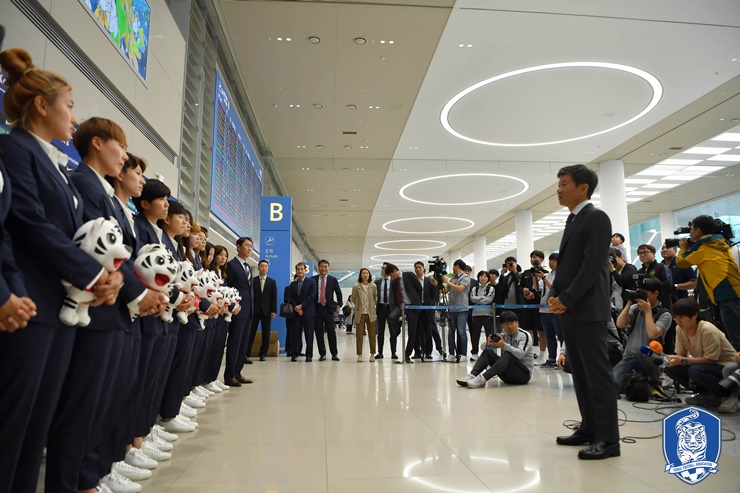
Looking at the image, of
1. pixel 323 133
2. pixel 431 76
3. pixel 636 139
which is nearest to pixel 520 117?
pixel 431 76

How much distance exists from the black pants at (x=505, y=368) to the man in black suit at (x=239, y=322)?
8.46 feet

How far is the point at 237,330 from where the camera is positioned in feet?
16.0

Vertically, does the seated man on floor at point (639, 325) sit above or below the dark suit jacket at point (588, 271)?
below

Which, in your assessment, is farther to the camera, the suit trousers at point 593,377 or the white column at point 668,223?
the white column at point 668,223

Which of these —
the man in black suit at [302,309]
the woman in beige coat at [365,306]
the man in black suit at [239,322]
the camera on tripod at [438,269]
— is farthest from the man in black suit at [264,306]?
the camera on tripod at [438,269]

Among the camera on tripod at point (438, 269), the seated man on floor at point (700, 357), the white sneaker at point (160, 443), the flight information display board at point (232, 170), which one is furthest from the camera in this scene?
the camera on tripod at point (438, 269)

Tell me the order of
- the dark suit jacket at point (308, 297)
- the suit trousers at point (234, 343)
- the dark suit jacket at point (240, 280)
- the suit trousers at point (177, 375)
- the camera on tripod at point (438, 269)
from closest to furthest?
the suit trousers at point (177, 375) → the suit trousers at point (234, 343) → the dark suit jacket at point (240, 280) → the dark suit jacket at point (308, 297) → the camera on tripod at point (438, 269)

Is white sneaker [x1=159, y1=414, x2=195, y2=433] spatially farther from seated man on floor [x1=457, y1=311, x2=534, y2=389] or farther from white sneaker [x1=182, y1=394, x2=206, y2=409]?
seated man on floor [x1=457, y1=311, x2=534, y2=389]

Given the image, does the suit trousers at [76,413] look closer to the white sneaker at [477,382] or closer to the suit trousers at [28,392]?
the suit trousers at [28,392]

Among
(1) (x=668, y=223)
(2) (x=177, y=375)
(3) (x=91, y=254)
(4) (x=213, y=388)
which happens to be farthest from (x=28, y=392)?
(1) (x=668, y=223)

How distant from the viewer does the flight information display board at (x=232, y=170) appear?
7121 mm

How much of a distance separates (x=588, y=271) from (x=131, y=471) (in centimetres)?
255

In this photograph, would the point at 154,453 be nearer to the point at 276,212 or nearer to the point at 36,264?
the point at 36,264

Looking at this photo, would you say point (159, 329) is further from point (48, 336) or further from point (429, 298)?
point (429, 298)
